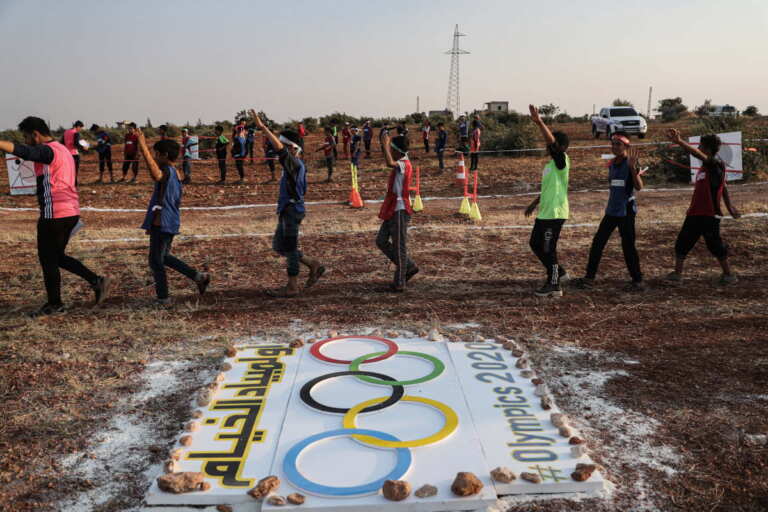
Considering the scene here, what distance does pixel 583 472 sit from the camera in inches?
135

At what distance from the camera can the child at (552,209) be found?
6703mm

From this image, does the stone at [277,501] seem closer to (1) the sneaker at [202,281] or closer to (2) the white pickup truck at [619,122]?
(1) the sneaker at [202,281]

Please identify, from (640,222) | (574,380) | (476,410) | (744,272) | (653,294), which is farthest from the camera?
(640,222)

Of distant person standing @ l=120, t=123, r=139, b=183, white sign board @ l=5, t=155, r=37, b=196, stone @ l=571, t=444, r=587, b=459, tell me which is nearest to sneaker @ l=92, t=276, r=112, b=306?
stone @ l=571, t=444, r=587, b=459

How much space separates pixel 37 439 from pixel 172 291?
381 cm

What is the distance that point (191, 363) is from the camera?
534 cm

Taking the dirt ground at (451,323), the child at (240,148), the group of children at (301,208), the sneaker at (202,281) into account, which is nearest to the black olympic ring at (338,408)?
the dirt ground at (451,323)

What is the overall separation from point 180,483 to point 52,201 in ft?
13.3

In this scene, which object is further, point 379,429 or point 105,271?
point 105,271

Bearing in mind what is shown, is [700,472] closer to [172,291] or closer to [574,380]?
[574,380]

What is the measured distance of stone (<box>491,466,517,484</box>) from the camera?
3393 millimetres

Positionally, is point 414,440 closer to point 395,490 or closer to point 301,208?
point 395,490

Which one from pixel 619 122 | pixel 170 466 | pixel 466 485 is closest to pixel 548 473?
pixel 466 485

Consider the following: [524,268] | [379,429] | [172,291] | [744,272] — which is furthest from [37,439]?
[744,272]
